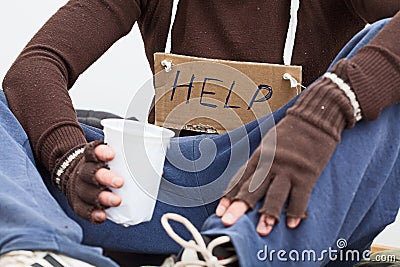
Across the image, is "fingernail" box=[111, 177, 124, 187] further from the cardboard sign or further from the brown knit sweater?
the cardboard sign

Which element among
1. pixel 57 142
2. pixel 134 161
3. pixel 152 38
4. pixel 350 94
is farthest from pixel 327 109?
pixel 152 38

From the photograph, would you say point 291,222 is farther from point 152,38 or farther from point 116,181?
point 152,38

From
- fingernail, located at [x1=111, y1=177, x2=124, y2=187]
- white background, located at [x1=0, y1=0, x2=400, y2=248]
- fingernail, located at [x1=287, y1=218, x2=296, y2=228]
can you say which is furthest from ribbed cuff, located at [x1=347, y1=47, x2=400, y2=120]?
white background, located at [x1=0, y1=0, x2=400, y2=248]

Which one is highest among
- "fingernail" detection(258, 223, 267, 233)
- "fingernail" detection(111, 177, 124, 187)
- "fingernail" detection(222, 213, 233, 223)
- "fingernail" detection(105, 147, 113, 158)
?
"fingernail" detection(105, 147, 113, 158)

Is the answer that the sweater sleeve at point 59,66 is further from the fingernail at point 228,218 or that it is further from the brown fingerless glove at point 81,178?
the fingernail at point 228,218

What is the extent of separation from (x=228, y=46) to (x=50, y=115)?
30 centimetres

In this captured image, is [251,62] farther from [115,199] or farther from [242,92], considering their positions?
[115,199]

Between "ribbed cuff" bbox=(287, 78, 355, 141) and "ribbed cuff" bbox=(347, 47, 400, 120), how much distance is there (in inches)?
0.7

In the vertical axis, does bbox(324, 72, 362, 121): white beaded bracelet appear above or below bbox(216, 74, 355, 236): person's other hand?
above

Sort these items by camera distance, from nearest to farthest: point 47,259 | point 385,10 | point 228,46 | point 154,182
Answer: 1. point 47,259
2. point 154,182
3. point 385,10
4. point 228,46

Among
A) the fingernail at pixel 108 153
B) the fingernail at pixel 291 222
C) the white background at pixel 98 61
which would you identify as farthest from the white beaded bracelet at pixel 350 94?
the white background at pixel 98 61

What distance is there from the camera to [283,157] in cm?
59

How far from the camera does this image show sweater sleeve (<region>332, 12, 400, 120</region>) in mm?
624

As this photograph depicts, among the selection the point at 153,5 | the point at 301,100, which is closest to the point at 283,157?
the point at 301,100
